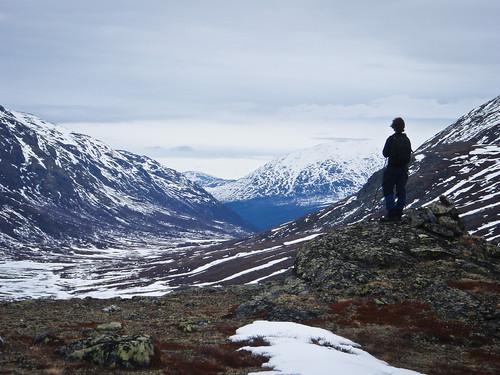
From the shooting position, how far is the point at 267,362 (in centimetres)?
1630

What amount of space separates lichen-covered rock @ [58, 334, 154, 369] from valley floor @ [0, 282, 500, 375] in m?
0.37

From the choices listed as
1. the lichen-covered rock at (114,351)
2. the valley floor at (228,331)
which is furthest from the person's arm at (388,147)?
the lichen-covered rock at (114,351)

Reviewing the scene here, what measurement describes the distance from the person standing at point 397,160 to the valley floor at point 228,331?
8.82 metres

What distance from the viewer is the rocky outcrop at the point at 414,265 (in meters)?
23.9

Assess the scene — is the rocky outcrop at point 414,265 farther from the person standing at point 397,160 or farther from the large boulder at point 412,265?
the person standing at point 397,160

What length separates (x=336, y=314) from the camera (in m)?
24.4

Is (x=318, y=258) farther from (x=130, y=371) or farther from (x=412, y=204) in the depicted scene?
(x=412, y=204)

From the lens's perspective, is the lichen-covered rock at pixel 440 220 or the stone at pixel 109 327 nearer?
the stone at pixel 109 327

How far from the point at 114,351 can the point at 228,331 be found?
8252 mm

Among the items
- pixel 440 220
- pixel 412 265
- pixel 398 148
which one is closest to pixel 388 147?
pixel 398 148

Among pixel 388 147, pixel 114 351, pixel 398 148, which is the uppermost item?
pixel 388 147

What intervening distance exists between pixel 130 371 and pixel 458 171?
187 meters

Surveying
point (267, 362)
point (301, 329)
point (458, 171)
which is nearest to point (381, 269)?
point (301, 329)

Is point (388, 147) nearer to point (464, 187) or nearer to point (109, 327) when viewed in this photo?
point (109, 327)
